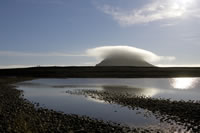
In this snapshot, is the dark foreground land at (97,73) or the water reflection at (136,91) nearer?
the water reflection at (136,91)

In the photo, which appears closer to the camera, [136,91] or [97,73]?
[136,91]

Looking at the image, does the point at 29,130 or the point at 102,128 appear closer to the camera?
the point at 29,130

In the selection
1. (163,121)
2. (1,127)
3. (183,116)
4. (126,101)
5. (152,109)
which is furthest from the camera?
(126,101)

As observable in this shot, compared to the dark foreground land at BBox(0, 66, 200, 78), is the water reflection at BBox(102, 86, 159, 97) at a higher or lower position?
lower

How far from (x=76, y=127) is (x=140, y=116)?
8.01m

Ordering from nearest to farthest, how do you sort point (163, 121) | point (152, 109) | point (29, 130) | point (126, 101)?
point (29, 130) < point (163, 121) < point (152, 109) < point (126, 101)

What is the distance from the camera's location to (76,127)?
1780 centimetres

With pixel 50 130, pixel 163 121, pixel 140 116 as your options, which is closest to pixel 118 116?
pixel 140 116

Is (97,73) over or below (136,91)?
over

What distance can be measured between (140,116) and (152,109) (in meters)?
4.12

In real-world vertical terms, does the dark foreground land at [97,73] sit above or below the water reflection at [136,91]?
above

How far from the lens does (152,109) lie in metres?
26.7

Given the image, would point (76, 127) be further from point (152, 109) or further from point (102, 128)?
point (152, 109)

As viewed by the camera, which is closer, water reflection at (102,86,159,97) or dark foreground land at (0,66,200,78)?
water reflection at (102,86,159,97)
